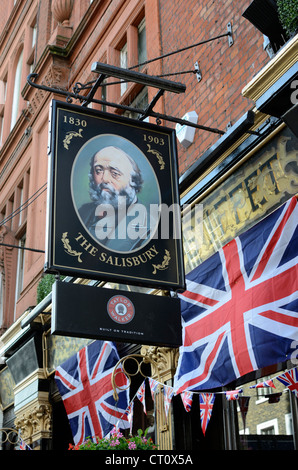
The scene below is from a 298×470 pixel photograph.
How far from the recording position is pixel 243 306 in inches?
275

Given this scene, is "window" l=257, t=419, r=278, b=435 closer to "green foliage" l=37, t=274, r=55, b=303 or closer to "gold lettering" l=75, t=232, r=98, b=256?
"gold lettering" l=75, t=232, r=98, b=256

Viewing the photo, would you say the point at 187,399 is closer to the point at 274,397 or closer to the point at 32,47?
the point at 274,397

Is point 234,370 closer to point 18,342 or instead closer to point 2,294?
point 18,342

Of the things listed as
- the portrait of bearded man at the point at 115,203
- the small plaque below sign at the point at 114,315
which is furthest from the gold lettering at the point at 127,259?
the small plaque below sign at the point at 114,315

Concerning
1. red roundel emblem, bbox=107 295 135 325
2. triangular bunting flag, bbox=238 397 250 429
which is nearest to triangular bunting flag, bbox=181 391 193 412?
triangular bunting flag, bbox=238 397 250 429

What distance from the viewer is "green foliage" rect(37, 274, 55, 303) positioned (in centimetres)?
1287

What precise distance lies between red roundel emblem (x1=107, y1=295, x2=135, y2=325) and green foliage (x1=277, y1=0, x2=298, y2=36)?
3210mm

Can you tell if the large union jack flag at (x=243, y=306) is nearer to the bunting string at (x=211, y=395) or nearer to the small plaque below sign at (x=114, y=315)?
the bunting string at (x=211, y=395)

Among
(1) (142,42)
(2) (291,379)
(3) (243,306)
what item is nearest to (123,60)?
(1) (142,42)

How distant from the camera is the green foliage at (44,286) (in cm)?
1287

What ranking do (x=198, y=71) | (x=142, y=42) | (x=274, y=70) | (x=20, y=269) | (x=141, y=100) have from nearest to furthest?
(x=274, y=70), (x=198, y=71), (x=141, y=100), (x=142, y=42), (x=20, y=269)

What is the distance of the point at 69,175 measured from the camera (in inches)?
294

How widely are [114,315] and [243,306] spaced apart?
1.30 metres

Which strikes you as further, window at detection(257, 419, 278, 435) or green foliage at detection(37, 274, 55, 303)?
green foliage at detection(37, 274, 55, 303)
